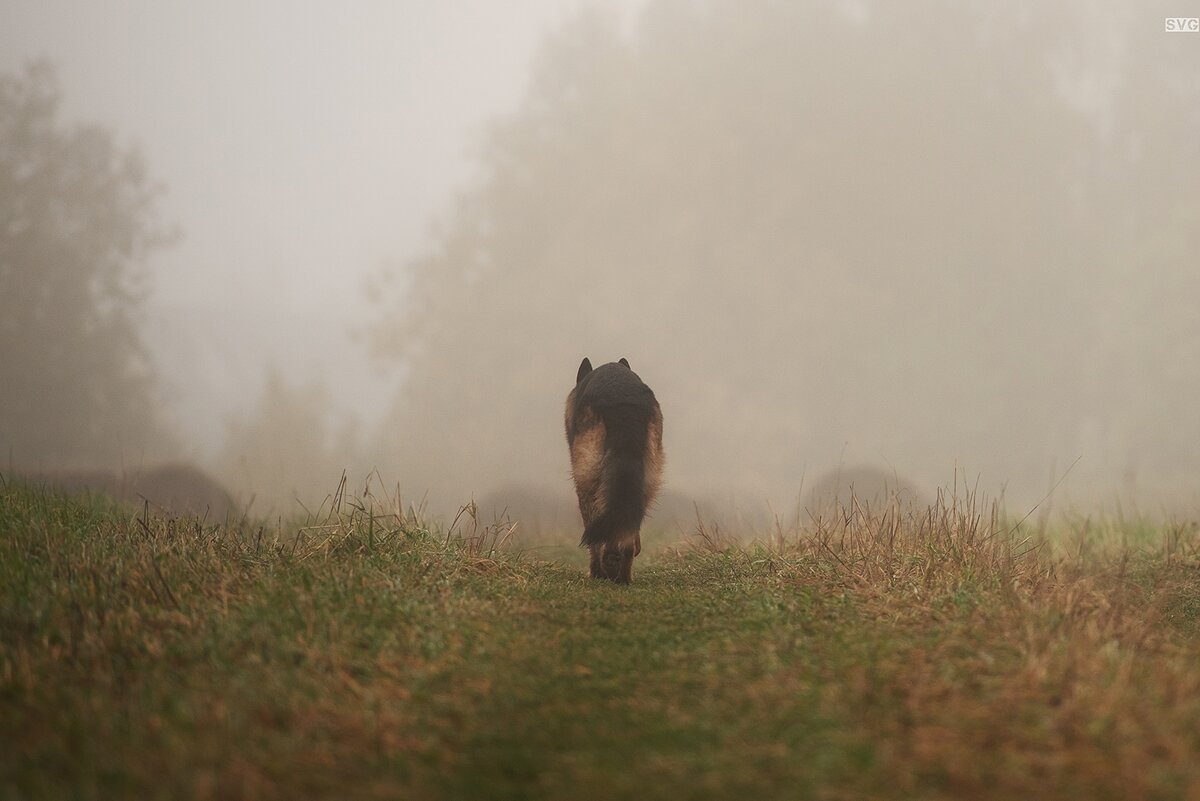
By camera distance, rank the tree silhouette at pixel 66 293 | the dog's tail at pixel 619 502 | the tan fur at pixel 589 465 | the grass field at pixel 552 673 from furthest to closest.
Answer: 1. the tree silhouette at pixel 66 293
2. the tan fur at pixel 589 465
3. the dog's tail at pixel 619 502
4. the grass field at pixel 552 673

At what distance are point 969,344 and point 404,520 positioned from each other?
90.8 feet

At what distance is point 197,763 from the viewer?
3.03 m

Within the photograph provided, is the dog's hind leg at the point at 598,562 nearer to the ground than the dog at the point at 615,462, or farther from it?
nearer to the ground

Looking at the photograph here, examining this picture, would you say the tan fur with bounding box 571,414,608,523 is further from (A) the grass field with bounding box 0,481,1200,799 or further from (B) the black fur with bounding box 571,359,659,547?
(A) the grass field with bounding box 0,481,1200,799

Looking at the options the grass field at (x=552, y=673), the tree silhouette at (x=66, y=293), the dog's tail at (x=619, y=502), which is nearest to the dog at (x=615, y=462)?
the dog's tail at (x=619, y=502)

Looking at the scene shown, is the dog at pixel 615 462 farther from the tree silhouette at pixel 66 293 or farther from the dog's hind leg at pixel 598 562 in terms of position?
the tree silhouette at pixel 66 293

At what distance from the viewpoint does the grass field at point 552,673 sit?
3045mm

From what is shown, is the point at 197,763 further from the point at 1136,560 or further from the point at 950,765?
the point at 1136,560

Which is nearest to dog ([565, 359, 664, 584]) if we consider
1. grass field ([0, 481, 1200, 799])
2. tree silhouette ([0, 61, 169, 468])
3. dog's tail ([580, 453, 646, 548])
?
dog's tail ([580, 453, 646, 548])

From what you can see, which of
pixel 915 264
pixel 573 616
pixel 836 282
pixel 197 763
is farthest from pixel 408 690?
pixel 915 264

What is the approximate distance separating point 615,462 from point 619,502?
322mm

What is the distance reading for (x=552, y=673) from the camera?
4.23 m

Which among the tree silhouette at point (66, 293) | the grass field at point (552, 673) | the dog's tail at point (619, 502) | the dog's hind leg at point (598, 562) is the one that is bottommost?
the grass field at point (552, 673)

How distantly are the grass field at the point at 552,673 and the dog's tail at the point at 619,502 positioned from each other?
0.42m
